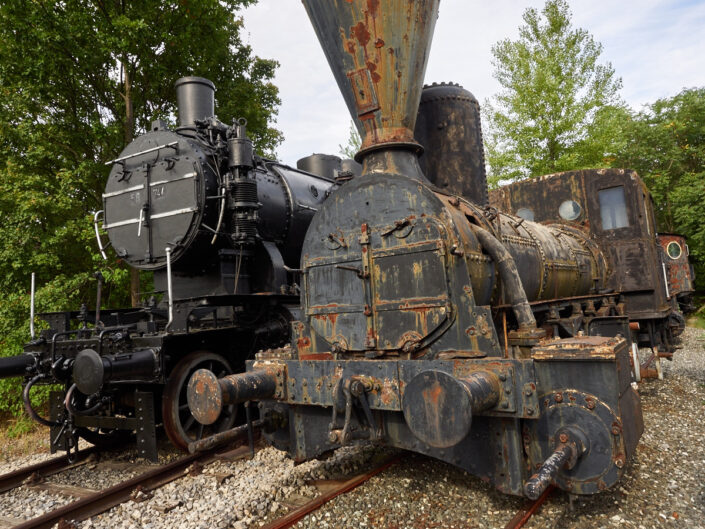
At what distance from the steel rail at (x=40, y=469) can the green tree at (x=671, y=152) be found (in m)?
24.8

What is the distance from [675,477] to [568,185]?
4.73m

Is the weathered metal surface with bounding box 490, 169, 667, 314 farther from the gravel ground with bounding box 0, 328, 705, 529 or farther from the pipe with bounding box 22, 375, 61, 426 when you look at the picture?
the pipe with bounding box 22, 375, 61, 426

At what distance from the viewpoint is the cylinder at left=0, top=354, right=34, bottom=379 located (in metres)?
4.84

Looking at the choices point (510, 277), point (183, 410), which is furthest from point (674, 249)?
point (183, 410)

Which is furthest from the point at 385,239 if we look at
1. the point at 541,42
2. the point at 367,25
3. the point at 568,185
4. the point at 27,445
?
the point at 541,42

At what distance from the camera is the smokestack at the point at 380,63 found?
360cm

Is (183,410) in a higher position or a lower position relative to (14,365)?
lower

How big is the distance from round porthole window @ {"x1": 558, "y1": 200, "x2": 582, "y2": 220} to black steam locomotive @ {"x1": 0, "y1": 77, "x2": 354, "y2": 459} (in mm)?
4040

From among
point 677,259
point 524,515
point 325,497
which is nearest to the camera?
point 524,515

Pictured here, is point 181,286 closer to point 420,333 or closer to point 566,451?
point 420,333

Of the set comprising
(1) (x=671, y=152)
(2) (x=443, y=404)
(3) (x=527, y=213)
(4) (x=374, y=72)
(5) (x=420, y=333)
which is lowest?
(2) (x=443, y=404)

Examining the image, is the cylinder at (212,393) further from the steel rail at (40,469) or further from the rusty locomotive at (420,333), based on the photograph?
the steel rail at (40,469)

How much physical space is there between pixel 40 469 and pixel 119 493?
60.2 inches

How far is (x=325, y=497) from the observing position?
3.53 meters
